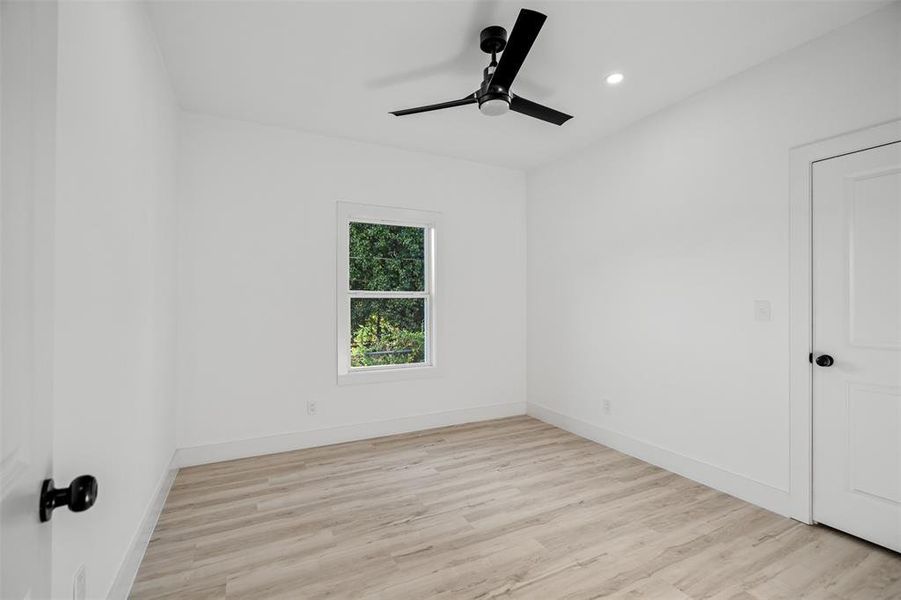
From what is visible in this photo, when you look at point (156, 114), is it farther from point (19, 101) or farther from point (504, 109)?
point (19, 101)

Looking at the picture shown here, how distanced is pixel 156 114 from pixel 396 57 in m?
1.46

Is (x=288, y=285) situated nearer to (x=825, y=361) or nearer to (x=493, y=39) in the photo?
(x=493, y=39)

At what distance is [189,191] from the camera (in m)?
3.38

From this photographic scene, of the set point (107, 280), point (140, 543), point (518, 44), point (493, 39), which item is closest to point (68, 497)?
point (107, 280)

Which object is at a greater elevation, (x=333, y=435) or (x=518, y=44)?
(x=518, y=44)

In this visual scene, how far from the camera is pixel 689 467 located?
3.11 meters

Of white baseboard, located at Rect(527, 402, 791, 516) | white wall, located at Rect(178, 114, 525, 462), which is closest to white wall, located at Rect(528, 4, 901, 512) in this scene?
white baseboard, located at Rect(527, 402, 791, 516)

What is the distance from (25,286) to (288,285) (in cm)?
307

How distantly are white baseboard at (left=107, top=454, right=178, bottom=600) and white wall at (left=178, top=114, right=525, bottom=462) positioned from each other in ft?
1.97

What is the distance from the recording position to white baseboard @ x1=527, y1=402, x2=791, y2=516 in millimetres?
2641

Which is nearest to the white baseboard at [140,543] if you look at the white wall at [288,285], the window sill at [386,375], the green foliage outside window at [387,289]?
the white wall at [288,285]

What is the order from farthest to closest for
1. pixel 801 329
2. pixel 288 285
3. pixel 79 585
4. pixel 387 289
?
pixel 387 289 → pixel 288 285 → pixel 801 329 → pixel 79 585

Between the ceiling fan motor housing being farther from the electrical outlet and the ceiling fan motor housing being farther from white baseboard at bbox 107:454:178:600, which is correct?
white baseboard at bbox 107:454:178:600

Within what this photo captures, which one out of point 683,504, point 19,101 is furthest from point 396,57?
point 683,504
